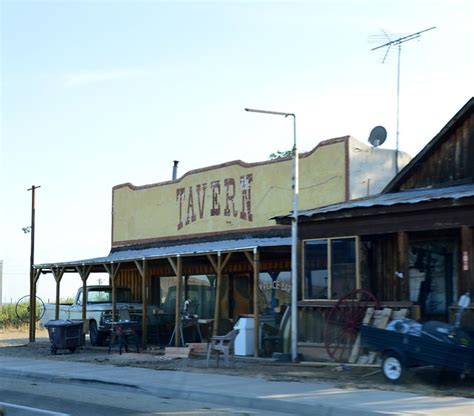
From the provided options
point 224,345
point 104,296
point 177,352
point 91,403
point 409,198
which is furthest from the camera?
point 104,296

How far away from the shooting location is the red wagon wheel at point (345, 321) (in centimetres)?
1716

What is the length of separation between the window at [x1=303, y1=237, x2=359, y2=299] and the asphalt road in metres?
5.34

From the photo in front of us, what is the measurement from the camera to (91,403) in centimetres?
1326

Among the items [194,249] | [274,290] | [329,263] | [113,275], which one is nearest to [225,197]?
[194,249]

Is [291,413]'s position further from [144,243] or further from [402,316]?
[144,243]

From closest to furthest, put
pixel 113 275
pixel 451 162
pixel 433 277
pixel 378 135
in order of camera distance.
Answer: pixel 433 277
pixel 451 162
pixel 378 135
pixel 113 275

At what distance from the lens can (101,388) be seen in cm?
1584

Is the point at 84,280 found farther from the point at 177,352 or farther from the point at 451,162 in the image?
the point at 451,162

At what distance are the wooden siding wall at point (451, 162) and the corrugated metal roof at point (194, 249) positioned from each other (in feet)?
12.5

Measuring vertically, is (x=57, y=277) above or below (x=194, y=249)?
below

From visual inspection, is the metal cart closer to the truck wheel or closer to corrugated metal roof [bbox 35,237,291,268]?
the truck wheel

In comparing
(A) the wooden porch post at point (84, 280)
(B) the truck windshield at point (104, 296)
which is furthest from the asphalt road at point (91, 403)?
(B) the truck windshield at point (104, 296)

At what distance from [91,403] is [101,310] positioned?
1323 cm

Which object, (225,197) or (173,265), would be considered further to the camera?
(225,197)
